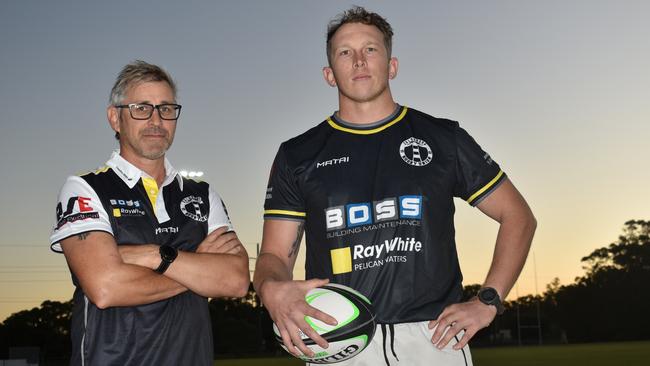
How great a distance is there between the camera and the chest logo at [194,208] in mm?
5203

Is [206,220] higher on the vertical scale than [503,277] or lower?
higher

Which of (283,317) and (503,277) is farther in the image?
(503,277)

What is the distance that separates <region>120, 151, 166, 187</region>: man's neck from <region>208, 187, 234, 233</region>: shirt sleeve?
1.34 feet

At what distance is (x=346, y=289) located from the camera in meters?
4.29

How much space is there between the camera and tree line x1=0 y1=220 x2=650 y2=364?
69750mm

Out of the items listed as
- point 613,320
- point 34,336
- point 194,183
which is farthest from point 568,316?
point 194,183

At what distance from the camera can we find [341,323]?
417cm

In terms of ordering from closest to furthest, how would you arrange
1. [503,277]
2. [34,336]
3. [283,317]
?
[283,317], [503,277], [34,336]

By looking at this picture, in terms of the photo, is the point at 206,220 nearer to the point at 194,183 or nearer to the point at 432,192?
the point at 194,183

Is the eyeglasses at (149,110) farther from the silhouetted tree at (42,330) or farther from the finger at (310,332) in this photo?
the silhouetted tree at (42,330)

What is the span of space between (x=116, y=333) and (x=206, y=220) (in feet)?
3.38

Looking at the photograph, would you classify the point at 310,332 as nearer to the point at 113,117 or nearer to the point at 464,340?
the point at 464,340

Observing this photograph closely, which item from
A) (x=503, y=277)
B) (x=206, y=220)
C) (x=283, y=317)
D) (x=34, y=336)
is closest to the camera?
(x=283, y=317)

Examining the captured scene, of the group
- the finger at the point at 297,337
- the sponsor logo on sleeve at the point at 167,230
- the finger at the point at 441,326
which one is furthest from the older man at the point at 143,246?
the finger at the point at 441,326
